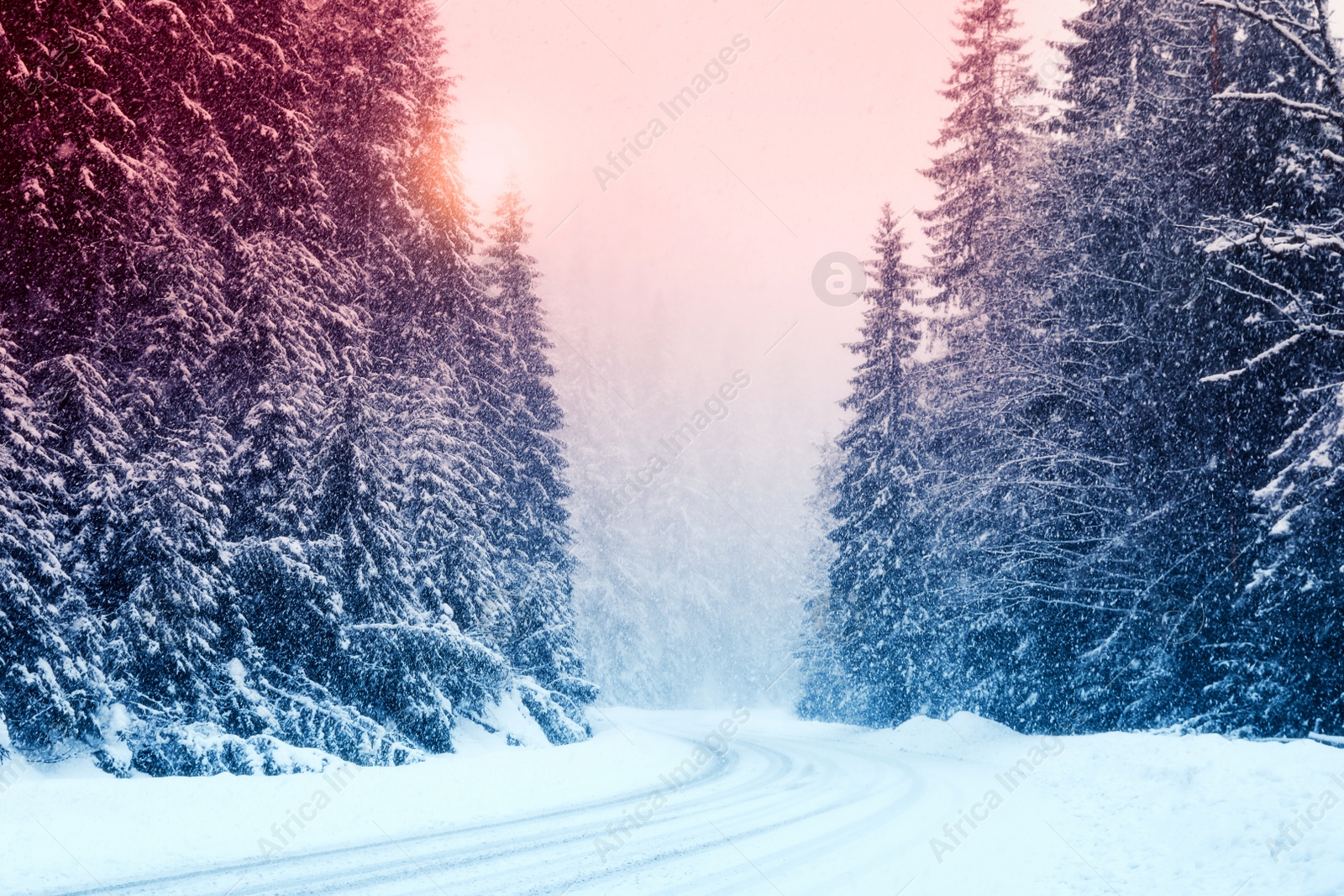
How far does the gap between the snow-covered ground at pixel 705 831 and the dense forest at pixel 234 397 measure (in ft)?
5.92

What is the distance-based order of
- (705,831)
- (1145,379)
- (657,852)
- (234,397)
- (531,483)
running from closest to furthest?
1. (657,852)
2. (705,831)
3. (234,397)
4. (1145,379)
5. (531,483)

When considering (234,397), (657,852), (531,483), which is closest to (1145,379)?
(657,852)

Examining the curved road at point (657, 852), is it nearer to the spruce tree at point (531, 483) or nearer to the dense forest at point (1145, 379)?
the dense forest at point (1145, 379)

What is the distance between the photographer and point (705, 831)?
9.45 meters

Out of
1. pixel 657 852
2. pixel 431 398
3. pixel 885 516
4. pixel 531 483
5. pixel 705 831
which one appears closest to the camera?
pixel 657 852

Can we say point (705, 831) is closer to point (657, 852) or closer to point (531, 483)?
point (657, 852)

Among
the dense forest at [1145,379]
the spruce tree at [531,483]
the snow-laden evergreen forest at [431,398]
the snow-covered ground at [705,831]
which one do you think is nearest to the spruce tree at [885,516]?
the dense forest at [1145,379]

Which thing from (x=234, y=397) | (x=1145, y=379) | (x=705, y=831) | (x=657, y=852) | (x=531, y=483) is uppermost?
(x=1145, y=379)


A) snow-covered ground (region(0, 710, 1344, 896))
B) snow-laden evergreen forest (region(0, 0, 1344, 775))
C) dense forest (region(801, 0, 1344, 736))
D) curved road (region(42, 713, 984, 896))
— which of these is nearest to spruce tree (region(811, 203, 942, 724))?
dense forest (region(801, 0, 1344, 736))

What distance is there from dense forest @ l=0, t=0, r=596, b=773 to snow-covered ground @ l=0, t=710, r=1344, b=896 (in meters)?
1.80

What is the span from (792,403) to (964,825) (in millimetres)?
87268

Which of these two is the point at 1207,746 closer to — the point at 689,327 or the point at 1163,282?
the point at 1163,282

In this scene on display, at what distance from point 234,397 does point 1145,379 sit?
16.9m

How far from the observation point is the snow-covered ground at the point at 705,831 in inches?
267
